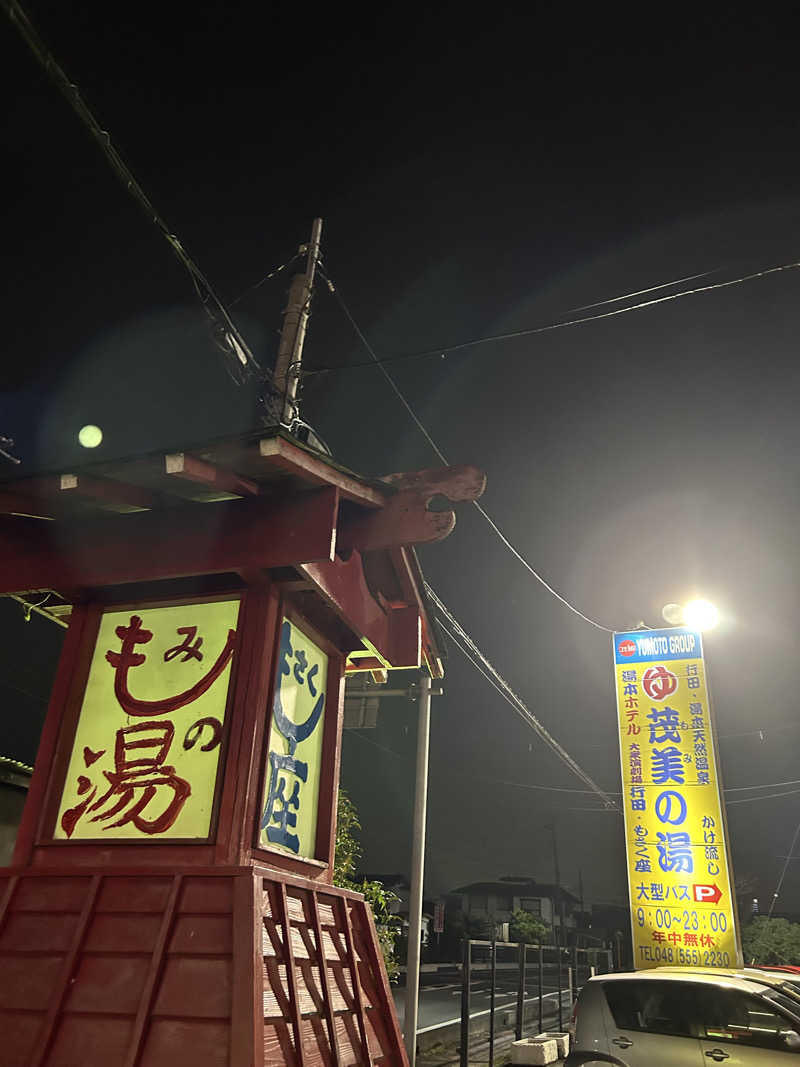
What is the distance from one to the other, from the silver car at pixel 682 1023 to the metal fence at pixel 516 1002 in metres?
1.71

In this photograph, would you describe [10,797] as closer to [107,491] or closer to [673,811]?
[107,491]

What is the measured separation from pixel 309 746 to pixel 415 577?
190cm

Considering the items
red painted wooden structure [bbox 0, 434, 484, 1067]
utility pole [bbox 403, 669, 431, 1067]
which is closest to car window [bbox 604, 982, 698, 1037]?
utility pole [bbox 403, 669, 431, 1067]

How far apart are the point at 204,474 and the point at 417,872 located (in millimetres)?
10666

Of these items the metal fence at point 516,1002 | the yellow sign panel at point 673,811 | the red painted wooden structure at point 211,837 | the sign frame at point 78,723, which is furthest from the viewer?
the yellow sign panel at point 673,811

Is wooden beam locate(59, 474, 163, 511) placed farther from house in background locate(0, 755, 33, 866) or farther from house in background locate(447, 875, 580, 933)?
house in background locate(447, 875, 580, 933)

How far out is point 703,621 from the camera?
43.4 ft

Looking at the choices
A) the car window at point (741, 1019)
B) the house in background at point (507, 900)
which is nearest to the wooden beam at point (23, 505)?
the car window at point (741, 1019)

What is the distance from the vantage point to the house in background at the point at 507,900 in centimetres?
7400

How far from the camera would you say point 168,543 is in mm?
5340

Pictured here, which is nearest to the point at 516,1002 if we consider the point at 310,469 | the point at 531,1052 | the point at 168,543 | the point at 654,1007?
the point at 531,1052

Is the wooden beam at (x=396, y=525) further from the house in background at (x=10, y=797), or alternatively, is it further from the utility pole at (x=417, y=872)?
the house in background at (x=10, y=797)

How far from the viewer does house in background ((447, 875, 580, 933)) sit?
74.0 metres

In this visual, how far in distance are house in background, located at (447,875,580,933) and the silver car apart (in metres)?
69.3
